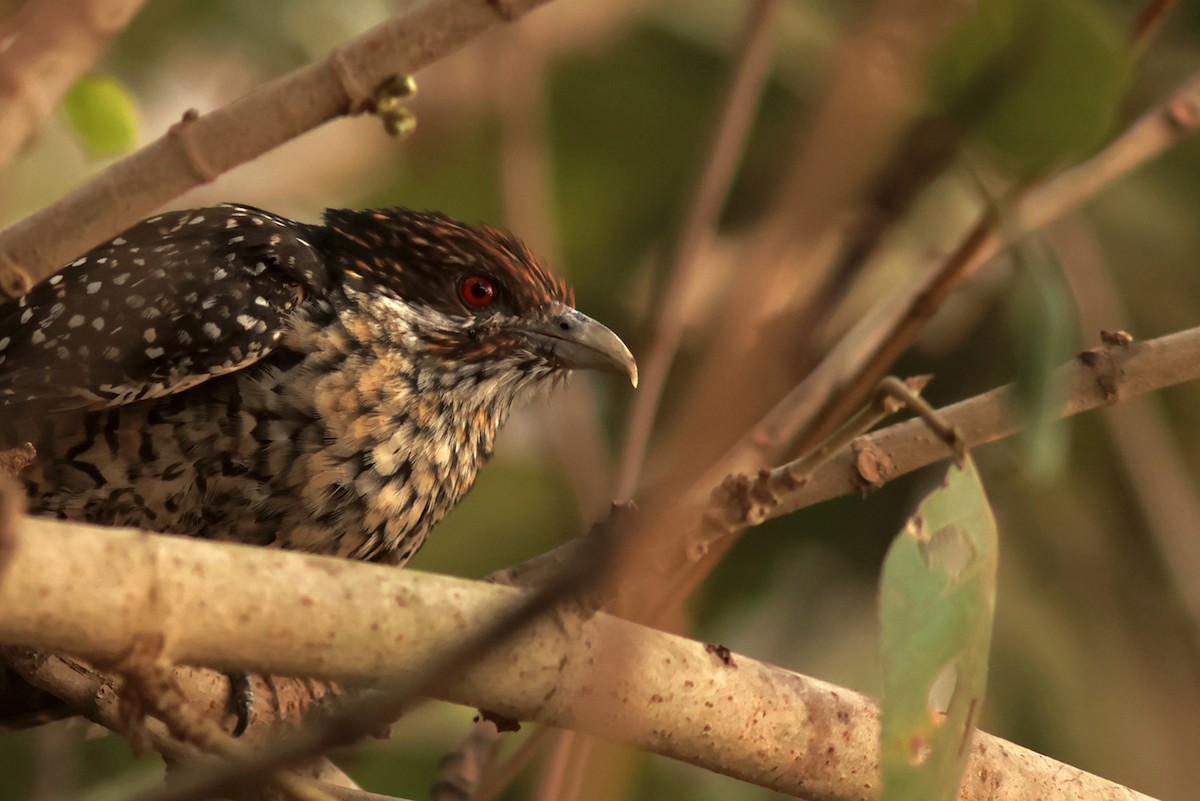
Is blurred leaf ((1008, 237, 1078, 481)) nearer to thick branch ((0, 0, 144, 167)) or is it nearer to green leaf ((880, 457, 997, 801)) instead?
green leaf ((880, 457, 997, 801))

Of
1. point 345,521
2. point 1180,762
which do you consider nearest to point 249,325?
point 345,521

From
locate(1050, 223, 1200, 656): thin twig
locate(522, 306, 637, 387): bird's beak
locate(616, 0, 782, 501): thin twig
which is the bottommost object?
locate(616, 0, 782, 501): thin twig

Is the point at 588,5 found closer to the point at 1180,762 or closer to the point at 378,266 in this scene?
the point at 378,266

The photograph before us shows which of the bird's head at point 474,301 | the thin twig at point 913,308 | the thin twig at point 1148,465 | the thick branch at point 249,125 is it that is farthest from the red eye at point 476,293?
the thin twig at point 1148,465

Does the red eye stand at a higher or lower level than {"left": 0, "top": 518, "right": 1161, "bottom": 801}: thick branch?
higher

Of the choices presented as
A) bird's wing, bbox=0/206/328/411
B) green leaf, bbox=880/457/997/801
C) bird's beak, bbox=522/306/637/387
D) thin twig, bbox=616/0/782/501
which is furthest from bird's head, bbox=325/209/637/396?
green leaf, bbox=880/457/997/801
